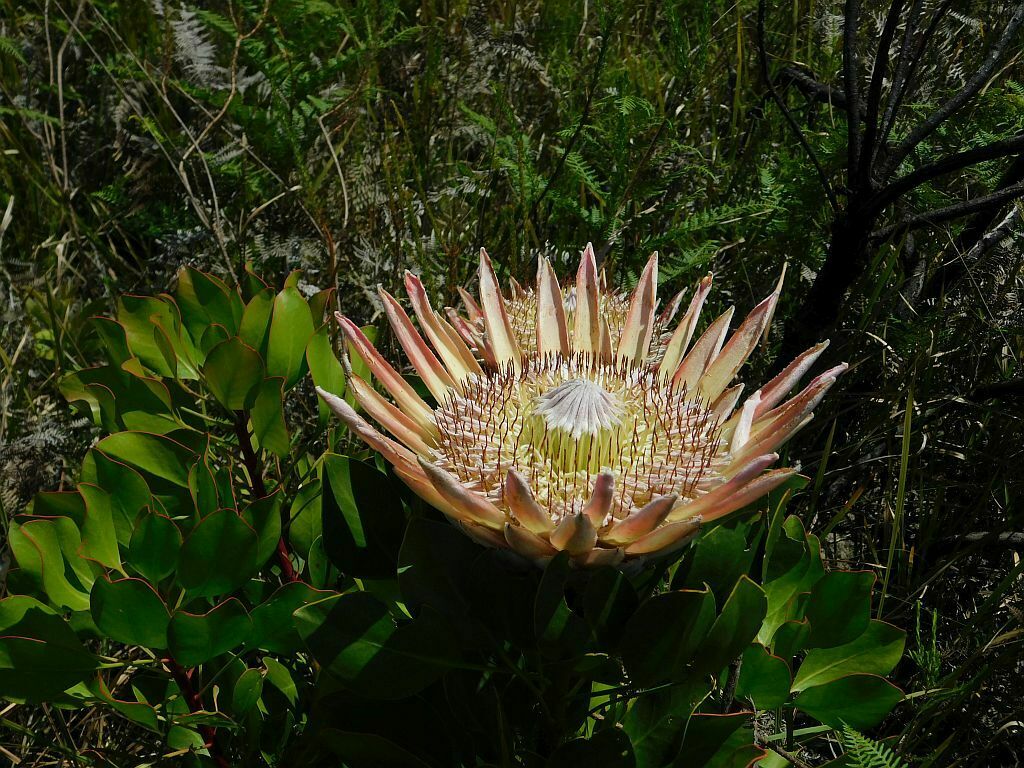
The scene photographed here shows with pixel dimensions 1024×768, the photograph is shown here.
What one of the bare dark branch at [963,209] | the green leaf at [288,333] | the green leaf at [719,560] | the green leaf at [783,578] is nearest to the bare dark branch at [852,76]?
the bare dark branch at [963,209]

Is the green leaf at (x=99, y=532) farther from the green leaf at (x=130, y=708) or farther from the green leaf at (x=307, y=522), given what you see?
the green leaf at (x=307, y=522)

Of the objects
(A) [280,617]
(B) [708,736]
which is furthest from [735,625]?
(A) [280,617]

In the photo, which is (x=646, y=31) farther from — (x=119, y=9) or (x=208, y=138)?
(x=119, y=9)

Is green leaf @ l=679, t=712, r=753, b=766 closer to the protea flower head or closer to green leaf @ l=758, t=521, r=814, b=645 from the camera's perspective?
green leaf @ l=758, t=521, r=814, b=645

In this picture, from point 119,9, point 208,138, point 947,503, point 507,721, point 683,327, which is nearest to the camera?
point 507,721

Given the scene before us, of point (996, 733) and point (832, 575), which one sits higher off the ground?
point (832, 575)

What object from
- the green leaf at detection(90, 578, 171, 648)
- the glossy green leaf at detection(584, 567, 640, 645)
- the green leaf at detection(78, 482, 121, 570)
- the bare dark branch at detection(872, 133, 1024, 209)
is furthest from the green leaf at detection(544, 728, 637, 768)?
the bare dark branch at detection(872, 133, 1024, 209)

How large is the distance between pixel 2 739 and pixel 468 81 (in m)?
2.14

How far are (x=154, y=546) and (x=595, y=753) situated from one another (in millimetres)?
587

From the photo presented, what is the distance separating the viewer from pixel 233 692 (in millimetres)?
1215

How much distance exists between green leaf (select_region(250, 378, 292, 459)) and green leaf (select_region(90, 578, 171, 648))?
36 centimetres

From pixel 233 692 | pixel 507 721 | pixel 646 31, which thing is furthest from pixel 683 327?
pixel 646 31

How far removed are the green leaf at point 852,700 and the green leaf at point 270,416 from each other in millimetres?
837

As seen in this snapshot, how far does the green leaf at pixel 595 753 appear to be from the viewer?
1021 mm
